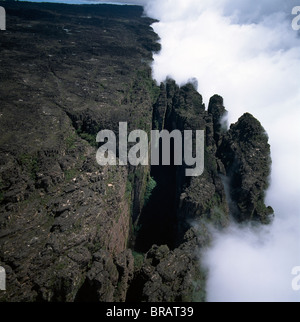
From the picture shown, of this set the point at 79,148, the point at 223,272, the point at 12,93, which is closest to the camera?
the point at 223,272

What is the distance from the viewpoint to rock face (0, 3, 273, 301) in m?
23.6

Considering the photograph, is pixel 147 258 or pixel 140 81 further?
pixel 140 81

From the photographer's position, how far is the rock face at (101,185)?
77.3 feet

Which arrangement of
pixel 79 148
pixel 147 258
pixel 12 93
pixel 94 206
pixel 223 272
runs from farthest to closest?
pixel 12 93, pixel 79 148, pixel 223 272, pixel 147 258, pixel 94 206

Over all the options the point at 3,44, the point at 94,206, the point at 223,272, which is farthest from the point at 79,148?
the point at 3,44

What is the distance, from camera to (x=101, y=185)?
31.5 metres

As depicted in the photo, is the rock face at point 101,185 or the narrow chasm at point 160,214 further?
the narrow chasm at point 160,214

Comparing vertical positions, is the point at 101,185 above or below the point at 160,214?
above

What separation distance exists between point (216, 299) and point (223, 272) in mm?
4344

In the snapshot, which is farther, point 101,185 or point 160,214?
point 160,214

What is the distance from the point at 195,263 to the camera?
30188mm

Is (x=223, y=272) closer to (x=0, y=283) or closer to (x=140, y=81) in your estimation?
(x=0, y=283)

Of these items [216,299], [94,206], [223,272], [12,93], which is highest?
[12,93]

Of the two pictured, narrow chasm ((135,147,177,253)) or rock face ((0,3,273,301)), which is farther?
narrow chasm ((135,147,177,253))
